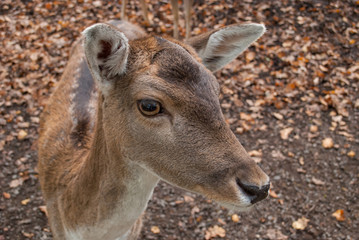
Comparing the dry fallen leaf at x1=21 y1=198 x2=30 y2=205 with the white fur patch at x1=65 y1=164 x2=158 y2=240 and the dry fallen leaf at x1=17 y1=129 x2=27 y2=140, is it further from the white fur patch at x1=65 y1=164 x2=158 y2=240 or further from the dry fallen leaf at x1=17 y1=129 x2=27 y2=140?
the white fur patch at x1=65 y1=164 x2=158 y2=240

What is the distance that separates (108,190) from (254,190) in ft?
3.14

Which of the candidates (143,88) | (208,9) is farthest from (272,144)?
(143,88)

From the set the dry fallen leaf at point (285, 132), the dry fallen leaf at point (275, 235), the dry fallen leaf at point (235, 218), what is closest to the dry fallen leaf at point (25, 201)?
the dry fallen leaf at point (235, 218)

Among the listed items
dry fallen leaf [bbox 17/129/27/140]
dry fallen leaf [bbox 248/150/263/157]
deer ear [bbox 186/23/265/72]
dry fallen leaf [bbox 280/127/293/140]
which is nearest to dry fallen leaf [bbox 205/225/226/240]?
dry fallen leaf [bbox 248/150/263/157]

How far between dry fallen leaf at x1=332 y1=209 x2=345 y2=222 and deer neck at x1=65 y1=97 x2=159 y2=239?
3.03 meters

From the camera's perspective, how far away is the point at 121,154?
7.58ft

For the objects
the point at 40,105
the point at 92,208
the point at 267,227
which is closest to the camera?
the point at 92,208

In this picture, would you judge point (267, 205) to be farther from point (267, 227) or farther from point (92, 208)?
point (92, 208)

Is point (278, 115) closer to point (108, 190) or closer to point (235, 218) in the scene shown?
point (235, 218)

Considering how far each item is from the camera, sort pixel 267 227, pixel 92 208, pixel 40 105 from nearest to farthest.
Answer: pixel 92 208
pixel 267 227
pixel 40 105

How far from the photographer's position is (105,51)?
2197mm

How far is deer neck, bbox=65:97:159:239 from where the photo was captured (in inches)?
93.7

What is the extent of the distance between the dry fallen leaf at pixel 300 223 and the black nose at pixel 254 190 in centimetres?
303

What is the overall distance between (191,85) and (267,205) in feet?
10.7
